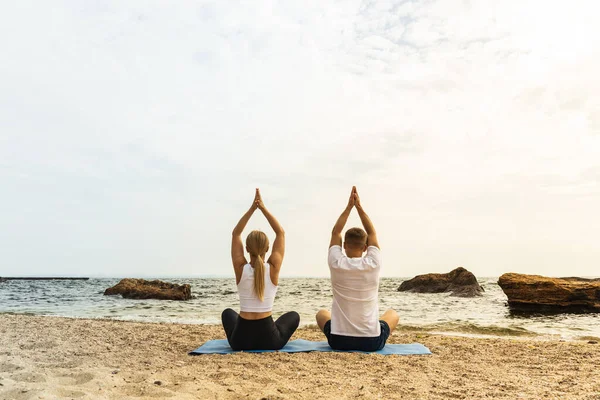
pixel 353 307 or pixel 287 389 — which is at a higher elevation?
pixel 353 307

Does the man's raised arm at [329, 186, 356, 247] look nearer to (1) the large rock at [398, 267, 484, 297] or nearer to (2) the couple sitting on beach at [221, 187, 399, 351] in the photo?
(2) the couple sitting on beach at [221, 187, 399, 351]

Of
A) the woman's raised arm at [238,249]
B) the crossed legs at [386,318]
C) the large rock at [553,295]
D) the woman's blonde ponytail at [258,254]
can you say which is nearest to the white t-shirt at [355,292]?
the crossed legs at [386,318]

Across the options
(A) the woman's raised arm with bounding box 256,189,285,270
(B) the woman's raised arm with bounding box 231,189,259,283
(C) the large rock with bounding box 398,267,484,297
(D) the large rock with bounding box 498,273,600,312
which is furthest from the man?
(C) the large rock with bounding box 398,267,484,297

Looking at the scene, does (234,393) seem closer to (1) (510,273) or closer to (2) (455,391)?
(2) (455,391)

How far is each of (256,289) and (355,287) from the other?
4.09ft

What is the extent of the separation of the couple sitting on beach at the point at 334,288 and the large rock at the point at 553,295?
13.0 m

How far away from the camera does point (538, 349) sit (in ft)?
22.3

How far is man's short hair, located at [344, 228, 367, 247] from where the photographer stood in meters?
5.73

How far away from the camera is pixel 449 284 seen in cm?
2834

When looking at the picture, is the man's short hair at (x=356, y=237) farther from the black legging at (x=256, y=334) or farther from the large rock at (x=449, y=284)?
the large rock at (x=449, y=284)

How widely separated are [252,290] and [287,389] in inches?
67.7

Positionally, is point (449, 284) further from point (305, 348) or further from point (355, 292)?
point (355, 292)

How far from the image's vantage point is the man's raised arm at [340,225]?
5.92 meters

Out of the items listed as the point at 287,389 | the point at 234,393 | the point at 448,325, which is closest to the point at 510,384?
the point at 287,389
